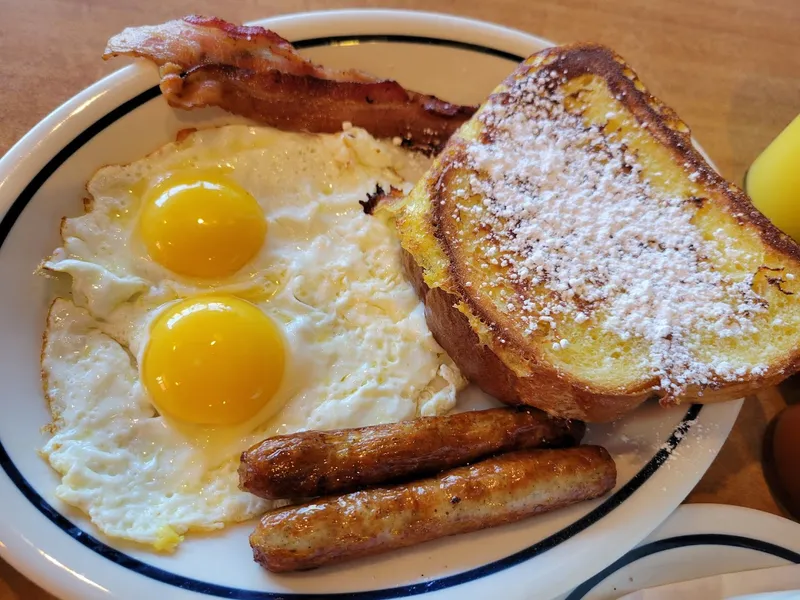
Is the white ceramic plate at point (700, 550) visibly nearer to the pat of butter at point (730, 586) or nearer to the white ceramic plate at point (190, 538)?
the pat of butter at point (730, 586)

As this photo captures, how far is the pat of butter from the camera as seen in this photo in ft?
5.00

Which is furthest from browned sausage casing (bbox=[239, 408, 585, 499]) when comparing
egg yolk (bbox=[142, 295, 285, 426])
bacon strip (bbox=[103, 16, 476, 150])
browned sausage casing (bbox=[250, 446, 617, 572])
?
bacon strip (bbox=[103, 16, 476, 150])

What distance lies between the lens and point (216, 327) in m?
1.58

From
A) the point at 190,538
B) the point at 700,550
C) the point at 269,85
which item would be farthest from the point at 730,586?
the point at 269,85

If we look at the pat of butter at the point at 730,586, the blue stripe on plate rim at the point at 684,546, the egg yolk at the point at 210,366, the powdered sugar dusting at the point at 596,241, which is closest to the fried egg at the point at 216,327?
the egg yolk at the point at 210,366

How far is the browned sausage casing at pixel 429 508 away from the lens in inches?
52.6

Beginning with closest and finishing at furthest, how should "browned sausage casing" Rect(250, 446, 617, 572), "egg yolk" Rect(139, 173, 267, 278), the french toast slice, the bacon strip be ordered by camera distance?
"browned sausage casing" Rect(250, 446, 617, 572) < the french toast slice < "egg yolk" Rect(139, 173, 267, 278) < the bacon strip

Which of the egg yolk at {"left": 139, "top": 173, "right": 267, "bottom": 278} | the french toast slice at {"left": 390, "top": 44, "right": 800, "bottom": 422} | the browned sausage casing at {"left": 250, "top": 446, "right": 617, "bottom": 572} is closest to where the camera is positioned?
the browned sausage casing at {"left": 250, "top": 446, "right": 617, "bottom": 572}

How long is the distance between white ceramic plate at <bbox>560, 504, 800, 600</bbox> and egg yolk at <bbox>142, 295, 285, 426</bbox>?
999mm

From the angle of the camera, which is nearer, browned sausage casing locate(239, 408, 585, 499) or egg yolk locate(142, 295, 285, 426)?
browned sausage casing locate(239, 408, 585, 499)

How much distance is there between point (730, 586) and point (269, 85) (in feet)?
6.32

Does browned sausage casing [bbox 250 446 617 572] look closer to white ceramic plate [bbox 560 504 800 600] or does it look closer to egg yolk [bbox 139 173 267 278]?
white ceramic plate [bbox 560 504 800 600]

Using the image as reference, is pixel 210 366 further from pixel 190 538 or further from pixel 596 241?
pixel 596 241

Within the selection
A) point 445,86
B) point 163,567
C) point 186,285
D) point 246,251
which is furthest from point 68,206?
point 445,86
